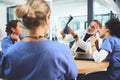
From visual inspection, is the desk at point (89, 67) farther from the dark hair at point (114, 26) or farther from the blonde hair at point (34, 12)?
the blonde hair at point (34, 12)

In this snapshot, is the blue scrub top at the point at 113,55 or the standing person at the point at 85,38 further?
the standing person at the point at 85,38

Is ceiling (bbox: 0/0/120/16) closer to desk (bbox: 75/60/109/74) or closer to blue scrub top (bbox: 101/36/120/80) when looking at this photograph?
blue scrub top (bbox: 101/36/120/80)

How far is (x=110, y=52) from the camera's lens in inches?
67.9

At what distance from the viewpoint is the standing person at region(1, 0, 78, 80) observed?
3.30 ft

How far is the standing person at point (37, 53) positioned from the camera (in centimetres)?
101

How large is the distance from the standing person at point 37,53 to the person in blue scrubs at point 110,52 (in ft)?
2.35

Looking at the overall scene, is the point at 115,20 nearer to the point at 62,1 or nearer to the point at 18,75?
the point at 18,75

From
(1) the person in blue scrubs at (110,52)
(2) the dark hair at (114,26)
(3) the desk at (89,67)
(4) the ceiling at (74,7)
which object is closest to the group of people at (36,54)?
(3) the desk at (89,67)

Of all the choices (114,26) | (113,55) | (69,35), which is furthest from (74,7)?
(113,55)

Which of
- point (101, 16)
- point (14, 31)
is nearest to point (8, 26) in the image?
point (14, 31)

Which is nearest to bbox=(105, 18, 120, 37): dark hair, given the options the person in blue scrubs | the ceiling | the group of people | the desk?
the person in blue scrubs

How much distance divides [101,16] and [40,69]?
27.1ft

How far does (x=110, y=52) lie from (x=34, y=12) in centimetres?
96

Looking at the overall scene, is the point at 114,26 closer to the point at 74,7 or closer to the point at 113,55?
the point at 113,55
